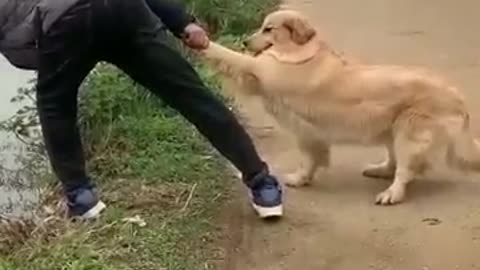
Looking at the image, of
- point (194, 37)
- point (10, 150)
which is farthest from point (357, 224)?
point (10, 150)

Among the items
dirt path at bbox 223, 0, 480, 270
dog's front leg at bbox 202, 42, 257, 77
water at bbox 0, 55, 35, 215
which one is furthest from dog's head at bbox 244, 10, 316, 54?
water at bbox 0, 55, 35, 215

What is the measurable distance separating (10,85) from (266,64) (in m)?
2.53

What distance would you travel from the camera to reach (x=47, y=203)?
5922mm

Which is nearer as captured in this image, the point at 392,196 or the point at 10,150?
the point at 392,196

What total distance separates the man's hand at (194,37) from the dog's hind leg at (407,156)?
109 centimetres

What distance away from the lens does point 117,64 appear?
553 centimetres

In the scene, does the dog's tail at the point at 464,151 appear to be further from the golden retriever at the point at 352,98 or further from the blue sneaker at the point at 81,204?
the blue sneaker at the point at 81,204

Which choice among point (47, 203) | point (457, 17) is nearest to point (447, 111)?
point (47, 203)

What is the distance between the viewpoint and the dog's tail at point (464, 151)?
6133mm

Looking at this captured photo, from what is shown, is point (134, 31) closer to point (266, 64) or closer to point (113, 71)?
point (266, 64)

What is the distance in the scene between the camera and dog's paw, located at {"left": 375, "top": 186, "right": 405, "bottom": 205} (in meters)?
6.03

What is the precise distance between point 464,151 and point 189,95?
144 centimetres

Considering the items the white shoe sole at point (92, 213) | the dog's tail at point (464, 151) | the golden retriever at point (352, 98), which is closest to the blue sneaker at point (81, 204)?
the white shoe sole at point (92, 213)

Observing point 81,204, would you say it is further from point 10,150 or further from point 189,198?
point 10,150
